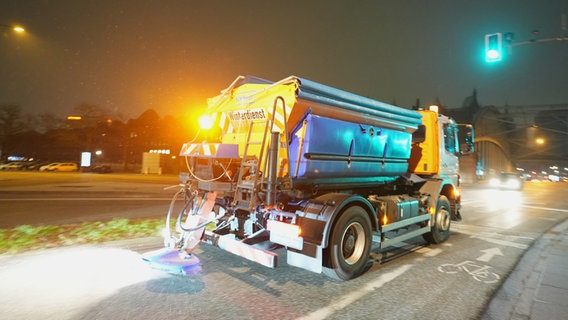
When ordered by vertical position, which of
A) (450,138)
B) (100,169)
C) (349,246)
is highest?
(450,138)

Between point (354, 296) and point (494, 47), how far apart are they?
34.8 ft

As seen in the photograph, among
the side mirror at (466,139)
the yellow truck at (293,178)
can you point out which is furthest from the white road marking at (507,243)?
the yellow truck at (293,178)

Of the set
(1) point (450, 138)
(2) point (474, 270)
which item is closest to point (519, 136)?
(1) point (450, 138)

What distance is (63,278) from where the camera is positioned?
4586 mm

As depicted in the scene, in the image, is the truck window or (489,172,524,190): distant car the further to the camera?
(489,172,524,190): distant car

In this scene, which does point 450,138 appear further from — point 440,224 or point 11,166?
point 11,166

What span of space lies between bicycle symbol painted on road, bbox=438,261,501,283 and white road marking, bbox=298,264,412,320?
728 mm

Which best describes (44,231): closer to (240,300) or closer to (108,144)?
(240,300)

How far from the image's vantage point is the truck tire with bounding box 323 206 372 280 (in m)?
4.84

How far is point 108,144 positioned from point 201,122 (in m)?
68.0

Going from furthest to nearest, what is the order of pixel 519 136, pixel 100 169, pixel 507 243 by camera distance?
pixel 519 136 < pixel 100 169 < pixel 507 243

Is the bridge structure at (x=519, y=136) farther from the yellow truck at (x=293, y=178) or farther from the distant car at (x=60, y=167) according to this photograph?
the distant car at (x=60, y=167)

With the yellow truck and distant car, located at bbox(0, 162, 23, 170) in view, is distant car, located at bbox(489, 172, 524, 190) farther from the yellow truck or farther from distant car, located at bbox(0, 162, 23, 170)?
distant car, located at bbox(0, 162, 23, 170)

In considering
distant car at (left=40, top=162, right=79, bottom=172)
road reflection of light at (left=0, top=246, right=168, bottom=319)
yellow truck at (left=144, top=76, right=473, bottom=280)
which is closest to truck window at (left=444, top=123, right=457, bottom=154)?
yellow truck at (left=144, top=76, right=473, bottom=280)
